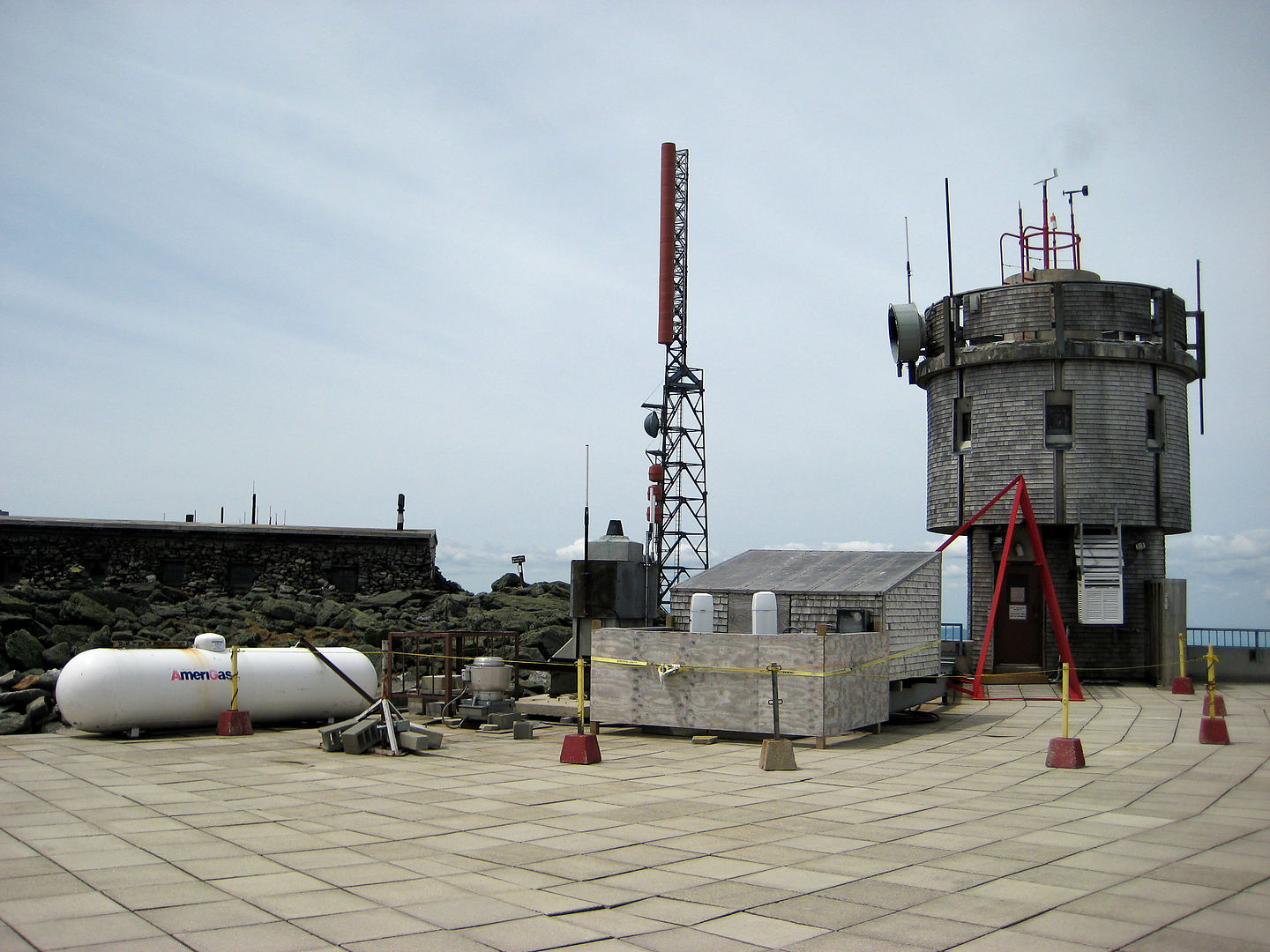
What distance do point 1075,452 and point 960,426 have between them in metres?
3.35

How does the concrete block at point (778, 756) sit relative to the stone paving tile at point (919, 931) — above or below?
below

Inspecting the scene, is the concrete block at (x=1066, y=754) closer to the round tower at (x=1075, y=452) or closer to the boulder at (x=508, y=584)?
the round tower at (x=1075, y=452)

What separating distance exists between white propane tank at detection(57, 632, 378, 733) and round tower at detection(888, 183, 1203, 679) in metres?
18.2

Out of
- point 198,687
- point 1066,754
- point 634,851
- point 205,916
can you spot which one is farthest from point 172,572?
point 205,916

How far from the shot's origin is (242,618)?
37.1m

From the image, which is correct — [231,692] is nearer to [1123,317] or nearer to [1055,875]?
[1055,875]

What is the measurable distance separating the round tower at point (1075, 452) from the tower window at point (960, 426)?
0.04 meters

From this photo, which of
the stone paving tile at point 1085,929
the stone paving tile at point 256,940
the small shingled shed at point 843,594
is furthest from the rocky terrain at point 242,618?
the stone paving tile at point 1085,929

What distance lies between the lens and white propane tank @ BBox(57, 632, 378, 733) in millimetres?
16766

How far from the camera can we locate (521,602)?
42.8 m

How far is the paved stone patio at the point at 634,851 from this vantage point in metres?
6.79

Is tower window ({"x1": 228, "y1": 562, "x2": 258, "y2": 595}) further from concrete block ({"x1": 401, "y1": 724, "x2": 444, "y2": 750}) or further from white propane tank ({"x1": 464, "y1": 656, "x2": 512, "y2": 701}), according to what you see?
concrete block ({"x1": 401, "y1": 724, "x2": 444, "y2": 750})

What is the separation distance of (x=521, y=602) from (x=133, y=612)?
14.0 m

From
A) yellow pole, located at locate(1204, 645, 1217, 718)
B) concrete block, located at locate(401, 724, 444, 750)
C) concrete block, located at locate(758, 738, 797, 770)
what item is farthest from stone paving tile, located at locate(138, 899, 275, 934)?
yellow pole, located at locate(1204, 645, 1217, 718)
